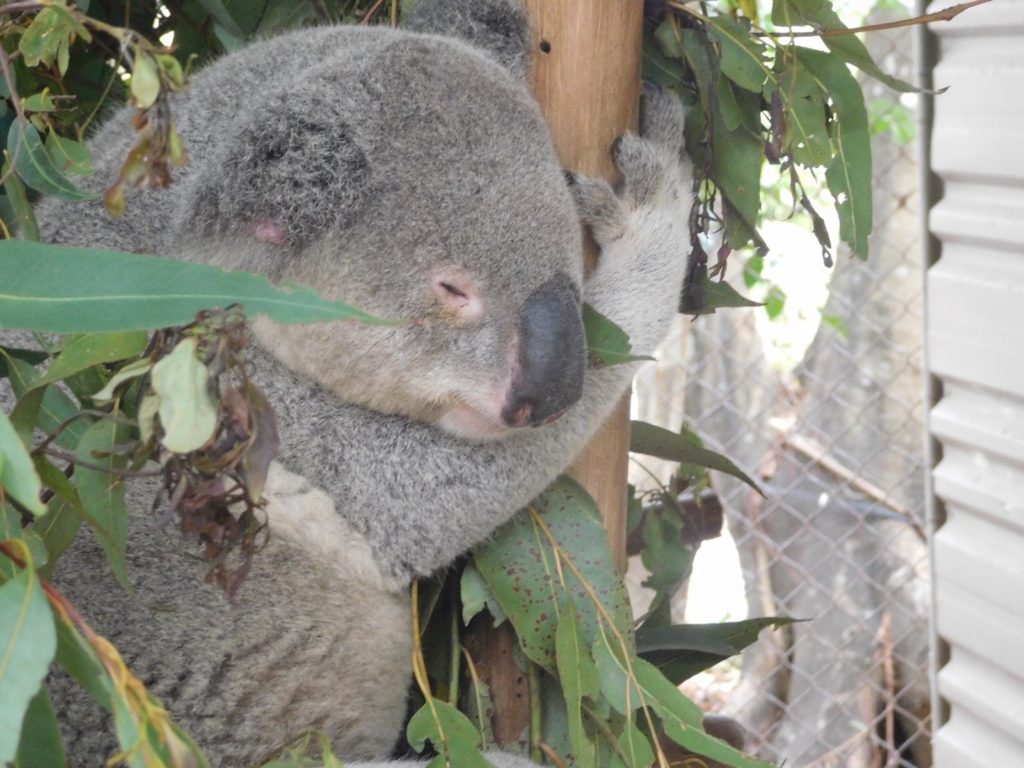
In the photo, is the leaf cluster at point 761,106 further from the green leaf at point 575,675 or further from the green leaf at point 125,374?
the green leaf at point 125,374

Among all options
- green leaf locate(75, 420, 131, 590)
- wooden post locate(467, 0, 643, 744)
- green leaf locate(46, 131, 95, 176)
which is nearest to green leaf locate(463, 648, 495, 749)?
wooden post locate(467, 0, 643, 744)

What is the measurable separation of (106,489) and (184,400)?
0.37 meters

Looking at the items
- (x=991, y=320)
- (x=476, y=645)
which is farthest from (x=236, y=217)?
(x=991, y=320)

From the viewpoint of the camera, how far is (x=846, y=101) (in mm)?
1795

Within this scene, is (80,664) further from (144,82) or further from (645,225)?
(645,225)

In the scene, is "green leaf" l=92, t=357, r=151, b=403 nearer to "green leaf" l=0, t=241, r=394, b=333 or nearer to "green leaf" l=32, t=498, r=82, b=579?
"green leaf" l=0, t=241, r=394, b=333

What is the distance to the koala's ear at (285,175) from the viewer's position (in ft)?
4.77

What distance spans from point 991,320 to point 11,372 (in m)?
2.33

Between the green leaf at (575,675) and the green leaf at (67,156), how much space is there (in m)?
0.87

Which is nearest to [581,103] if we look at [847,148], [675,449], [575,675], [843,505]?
[847,148]

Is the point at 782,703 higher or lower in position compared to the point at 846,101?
lower

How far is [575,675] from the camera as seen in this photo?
157 centimetres

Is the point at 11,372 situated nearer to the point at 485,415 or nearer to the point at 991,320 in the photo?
the point at 485,415

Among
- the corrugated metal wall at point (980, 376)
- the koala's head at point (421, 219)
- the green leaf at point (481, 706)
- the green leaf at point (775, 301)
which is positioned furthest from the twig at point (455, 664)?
the green leaf at point (775, 301)
